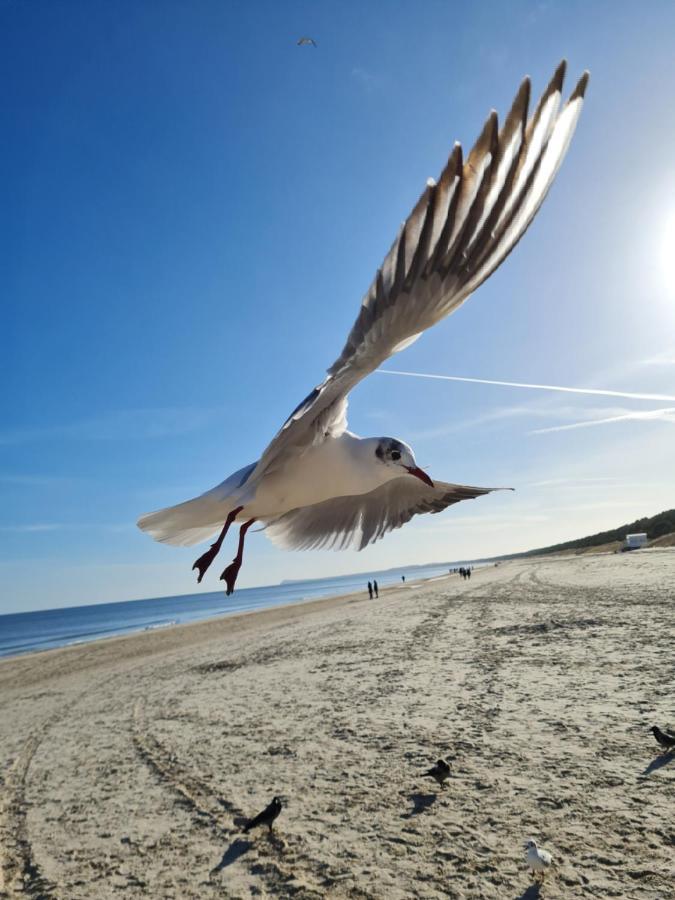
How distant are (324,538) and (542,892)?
282cm

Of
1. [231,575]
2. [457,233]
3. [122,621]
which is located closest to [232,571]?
[231,575]

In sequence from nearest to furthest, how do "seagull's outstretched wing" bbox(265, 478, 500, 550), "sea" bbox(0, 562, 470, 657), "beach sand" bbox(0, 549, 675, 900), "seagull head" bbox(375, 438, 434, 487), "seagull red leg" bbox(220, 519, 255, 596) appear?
"seagull red leg" bbox(220, 519, 255, 596), "seagull head" bbox(375, 438, 434, 487), "beach sand" bbox(0, 549, 675, 900), "seagull's outstretched wing" bbox(265, 478, 500, 550), "sea" bbox(0, 562, 470, 657)

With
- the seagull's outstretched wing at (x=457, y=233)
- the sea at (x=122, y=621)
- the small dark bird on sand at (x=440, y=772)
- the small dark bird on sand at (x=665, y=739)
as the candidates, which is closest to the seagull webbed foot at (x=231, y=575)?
the seagull's outstretched wing at (x=457, y=233)

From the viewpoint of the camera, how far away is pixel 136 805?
5.06m

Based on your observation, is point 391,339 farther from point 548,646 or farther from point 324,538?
point 548,646

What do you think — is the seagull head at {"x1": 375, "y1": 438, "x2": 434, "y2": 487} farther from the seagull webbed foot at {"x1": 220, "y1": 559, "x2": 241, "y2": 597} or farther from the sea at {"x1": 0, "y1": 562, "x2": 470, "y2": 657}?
the sea at {"x1": 0, "y1": 562, "x2": 470, "y2": 657}

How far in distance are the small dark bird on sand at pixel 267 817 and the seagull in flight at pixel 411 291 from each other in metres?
2.04

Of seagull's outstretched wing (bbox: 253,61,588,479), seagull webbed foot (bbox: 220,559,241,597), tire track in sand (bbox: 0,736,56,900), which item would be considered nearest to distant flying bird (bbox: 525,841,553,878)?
seagull webbed foot (bbox: 220,559,241,597)

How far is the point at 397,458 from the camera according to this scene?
3.28 metres

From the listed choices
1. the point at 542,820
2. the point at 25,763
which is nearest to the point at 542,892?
the point at 542,820

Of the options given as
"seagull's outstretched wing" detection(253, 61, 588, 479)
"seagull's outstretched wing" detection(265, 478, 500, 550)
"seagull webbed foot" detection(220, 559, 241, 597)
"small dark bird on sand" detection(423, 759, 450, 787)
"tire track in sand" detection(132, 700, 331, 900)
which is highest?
"seagull's outstretched wing" detection(253, 61, 588, 479)

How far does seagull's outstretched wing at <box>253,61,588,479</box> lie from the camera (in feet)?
8.50

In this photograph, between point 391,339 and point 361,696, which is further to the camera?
point 361,696

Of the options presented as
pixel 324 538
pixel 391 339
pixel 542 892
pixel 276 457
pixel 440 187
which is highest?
pixel 440 187
